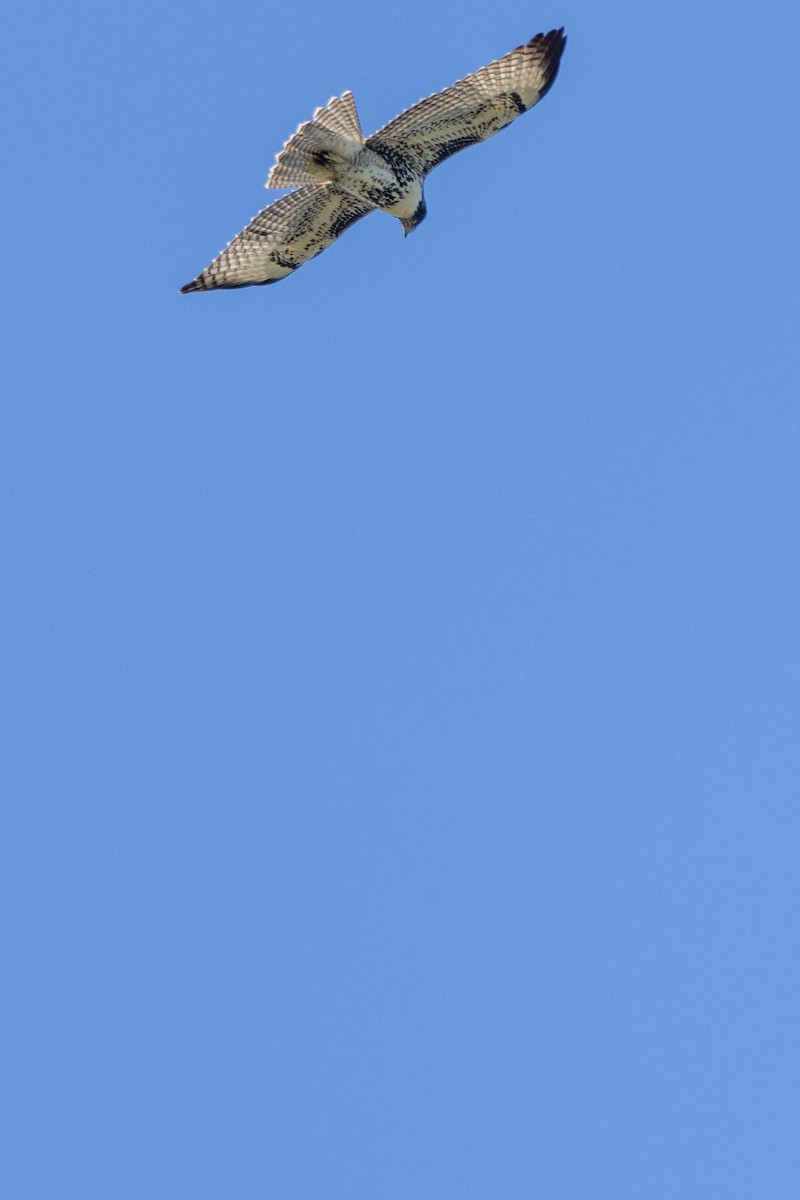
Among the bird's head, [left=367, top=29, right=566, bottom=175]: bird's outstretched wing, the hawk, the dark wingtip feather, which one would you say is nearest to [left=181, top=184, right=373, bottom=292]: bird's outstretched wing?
the hawk

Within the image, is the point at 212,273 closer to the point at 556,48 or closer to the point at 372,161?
the point at 372,161

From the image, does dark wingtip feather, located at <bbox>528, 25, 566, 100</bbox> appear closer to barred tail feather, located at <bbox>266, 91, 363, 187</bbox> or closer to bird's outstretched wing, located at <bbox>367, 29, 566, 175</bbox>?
bird's outstretched wing, located at <bbox>367, 29, 566, 175</bbox>

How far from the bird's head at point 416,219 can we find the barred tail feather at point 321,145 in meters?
0.79

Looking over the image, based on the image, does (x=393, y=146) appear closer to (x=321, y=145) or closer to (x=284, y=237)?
(x=321, y=145)

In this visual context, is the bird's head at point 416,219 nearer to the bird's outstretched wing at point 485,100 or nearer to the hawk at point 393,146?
the hawk at point 393,146

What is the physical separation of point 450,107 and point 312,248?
66.0 inches

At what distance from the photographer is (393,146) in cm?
1478

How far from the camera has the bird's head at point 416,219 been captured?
15.2 meters

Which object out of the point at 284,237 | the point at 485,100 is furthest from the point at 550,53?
the point at 284,237

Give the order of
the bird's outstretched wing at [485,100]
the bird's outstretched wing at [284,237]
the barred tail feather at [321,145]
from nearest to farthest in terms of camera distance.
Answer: the barred tail feather at [321,145] → the bird's outstretched wing at [485,100] → the bird's outstretched wing at [284,237]

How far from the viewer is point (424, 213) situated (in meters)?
15.3

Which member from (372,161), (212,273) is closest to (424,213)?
(372,161)

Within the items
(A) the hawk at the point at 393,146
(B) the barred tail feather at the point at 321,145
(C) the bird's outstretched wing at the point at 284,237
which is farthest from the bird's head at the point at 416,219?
(B) the barred tail feather at the point at 321,145

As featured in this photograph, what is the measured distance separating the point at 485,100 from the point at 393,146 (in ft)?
2.43
